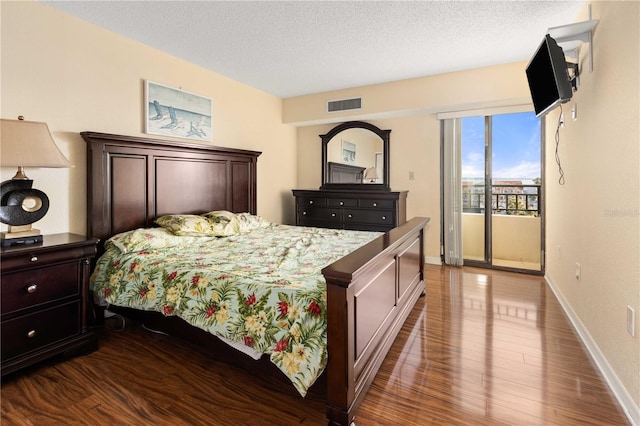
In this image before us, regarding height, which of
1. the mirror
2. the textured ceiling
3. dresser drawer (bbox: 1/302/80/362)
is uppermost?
the textured ceiling

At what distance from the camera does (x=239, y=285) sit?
182 cm

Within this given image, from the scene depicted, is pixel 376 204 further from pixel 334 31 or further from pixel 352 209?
pixel 334 31

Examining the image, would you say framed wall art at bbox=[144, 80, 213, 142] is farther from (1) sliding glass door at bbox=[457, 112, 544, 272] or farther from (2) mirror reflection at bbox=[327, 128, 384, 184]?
(1) sliding glass door at bbox=[457, 112, 544, 272]

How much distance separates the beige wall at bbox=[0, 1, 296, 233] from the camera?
237 centimetres

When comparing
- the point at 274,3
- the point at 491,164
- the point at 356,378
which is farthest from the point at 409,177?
the point at 356,378

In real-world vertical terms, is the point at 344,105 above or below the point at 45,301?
above

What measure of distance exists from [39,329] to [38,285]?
27cm

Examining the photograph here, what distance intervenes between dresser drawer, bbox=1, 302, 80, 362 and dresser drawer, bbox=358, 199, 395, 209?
130 inches

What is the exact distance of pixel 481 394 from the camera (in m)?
1.83

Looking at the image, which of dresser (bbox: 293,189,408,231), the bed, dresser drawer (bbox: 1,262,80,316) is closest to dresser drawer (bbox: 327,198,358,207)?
dresser (bbox: 293,189,408,231)

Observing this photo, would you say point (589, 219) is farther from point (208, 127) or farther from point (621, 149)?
point (208, 127)

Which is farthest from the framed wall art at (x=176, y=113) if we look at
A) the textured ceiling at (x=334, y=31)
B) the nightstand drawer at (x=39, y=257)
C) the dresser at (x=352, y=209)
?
the dresser at (x=352, y=209)

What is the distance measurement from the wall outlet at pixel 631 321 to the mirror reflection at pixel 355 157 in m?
3.43

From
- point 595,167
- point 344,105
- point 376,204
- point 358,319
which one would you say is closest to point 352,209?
point 376,204
